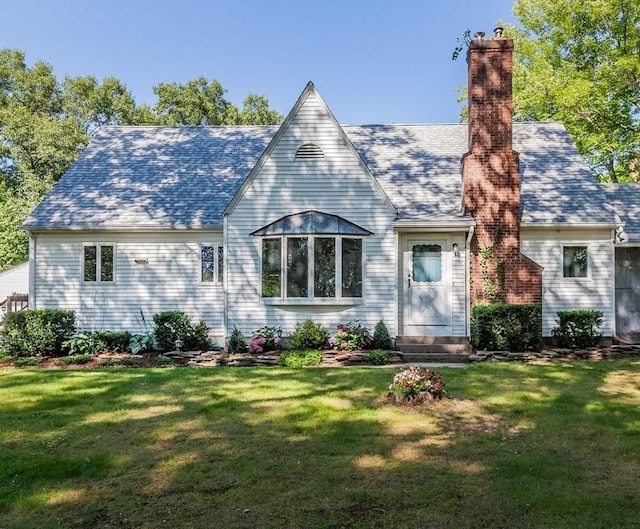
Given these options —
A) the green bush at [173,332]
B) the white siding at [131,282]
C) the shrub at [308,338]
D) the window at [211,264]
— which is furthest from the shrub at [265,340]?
the window at [211,264]

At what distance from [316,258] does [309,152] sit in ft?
8.82

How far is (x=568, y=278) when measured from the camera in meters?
13.5

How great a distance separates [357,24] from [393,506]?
68.5ft

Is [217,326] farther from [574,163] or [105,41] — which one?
[105,41]

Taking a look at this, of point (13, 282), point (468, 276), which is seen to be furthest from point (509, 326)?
point (13, 282)

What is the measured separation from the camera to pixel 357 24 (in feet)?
68.8

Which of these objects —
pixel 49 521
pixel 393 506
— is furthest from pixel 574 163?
pixel 49 521

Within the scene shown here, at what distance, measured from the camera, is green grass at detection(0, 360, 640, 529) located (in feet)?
12.4

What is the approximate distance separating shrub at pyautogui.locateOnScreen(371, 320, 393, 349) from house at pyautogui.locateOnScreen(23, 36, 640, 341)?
422 mm

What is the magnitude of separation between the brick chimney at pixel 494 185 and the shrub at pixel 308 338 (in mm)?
3878

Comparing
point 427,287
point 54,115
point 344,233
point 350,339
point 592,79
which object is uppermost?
point 54,115

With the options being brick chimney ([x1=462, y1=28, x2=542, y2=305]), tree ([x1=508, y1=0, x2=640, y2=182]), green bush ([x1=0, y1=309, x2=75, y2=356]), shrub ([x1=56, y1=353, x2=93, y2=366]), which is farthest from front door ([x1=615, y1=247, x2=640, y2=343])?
green bush ([x1=0, y1=309, x2=75, y2=356])

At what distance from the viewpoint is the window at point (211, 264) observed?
13586 mm

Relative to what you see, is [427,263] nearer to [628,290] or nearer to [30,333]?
[628,290]
